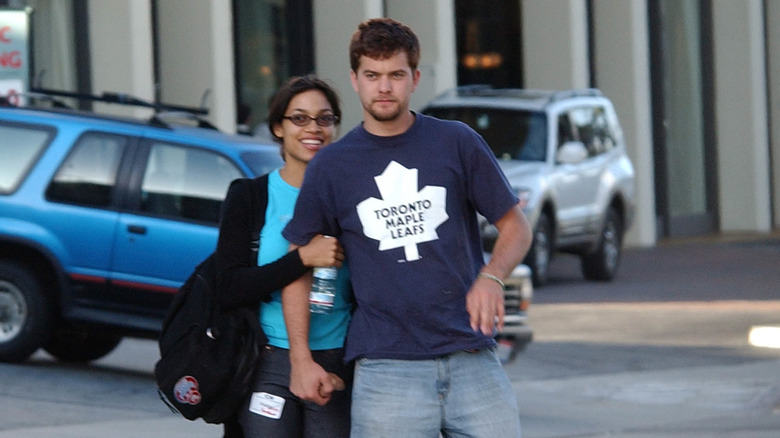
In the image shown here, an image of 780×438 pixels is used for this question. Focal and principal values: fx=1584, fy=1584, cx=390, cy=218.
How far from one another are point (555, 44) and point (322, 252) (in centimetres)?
1811

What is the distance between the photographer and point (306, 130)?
14.6ft

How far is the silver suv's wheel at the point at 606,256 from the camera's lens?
58.0ft

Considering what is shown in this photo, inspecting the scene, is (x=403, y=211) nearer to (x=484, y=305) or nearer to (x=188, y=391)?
(x=484, y=305)

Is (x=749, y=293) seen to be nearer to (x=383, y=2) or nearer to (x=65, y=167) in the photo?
(x=383, y=2)

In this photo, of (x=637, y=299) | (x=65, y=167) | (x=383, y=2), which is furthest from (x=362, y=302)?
(x=383, y=2)

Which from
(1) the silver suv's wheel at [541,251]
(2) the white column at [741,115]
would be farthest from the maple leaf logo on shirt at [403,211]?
(2) the white column at [741,115]

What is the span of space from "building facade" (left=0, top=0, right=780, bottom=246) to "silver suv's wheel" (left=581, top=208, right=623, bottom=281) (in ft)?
9.63

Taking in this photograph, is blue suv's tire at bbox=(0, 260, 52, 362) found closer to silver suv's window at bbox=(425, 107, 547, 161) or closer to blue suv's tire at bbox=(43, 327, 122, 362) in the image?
blue suv's tire at bbox=(43, 327, 122, 362)

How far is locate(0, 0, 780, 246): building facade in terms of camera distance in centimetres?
1578

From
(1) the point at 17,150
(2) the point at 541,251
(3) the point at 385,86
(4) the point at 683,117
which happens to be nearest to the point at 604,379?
(1) the point at 17,150

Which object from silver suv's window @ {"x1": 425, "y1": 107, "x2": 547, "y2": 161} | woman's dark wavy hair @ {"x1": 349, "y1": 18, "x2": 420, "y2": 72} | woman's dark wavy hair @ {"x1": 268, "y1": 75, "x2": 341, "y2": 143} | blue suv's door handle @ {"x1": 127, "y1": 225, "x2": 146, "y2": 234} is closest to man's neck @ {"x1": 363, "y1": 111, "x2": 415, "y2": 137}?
woman's dark wavy hair @ {"x1": 349, "y1": 18, "x2": 420, "y2": 72}

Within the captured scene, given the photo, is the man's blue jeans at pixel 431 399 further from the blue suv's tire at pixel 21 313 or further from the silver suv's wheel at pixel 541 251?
the silver suv's wheel at pixel 541 251

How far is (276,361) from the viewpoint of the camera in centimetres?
436

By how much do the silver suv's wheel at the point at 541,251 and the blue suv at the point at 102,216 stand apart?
21.9ft
